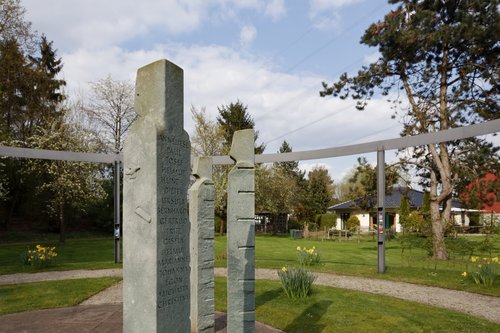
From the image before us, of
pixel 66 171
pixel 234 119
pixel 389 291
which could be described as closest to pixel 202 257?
pixel 389 291

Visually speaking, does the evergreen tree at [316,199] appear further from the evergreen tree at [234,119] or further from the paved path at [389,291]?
the paved path at [389,291]

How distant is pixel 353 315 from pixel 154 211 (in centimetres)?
544

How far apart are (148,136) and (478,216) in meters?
47.9

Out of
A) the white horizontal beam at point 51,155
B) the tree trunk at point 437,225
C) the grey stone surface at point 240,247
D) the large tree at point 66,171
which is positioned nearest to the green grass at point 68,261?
the white horizontal beam at point 51,155

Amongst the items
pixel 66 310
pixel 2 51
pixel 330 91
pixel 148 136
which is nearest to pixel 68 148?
pixel 2 51

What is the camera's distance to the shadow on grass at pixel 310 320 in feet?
21.2

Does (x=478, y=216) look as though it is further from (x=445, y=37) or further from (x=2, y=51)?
(x=2, y=51)

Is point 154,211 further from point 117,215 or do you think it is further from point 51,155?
point 117,215

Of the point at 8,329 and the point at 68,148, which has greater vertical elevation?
the point at 68,148

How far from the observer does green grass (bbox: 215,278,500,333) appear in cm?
654

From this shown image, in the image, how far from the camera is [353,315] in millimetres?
7238

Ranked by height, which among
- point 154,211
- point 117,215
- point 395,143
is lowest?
point 117,215

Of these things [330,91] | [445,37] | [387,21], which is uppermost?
[387,21]

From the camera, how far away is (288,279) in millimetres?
8453
